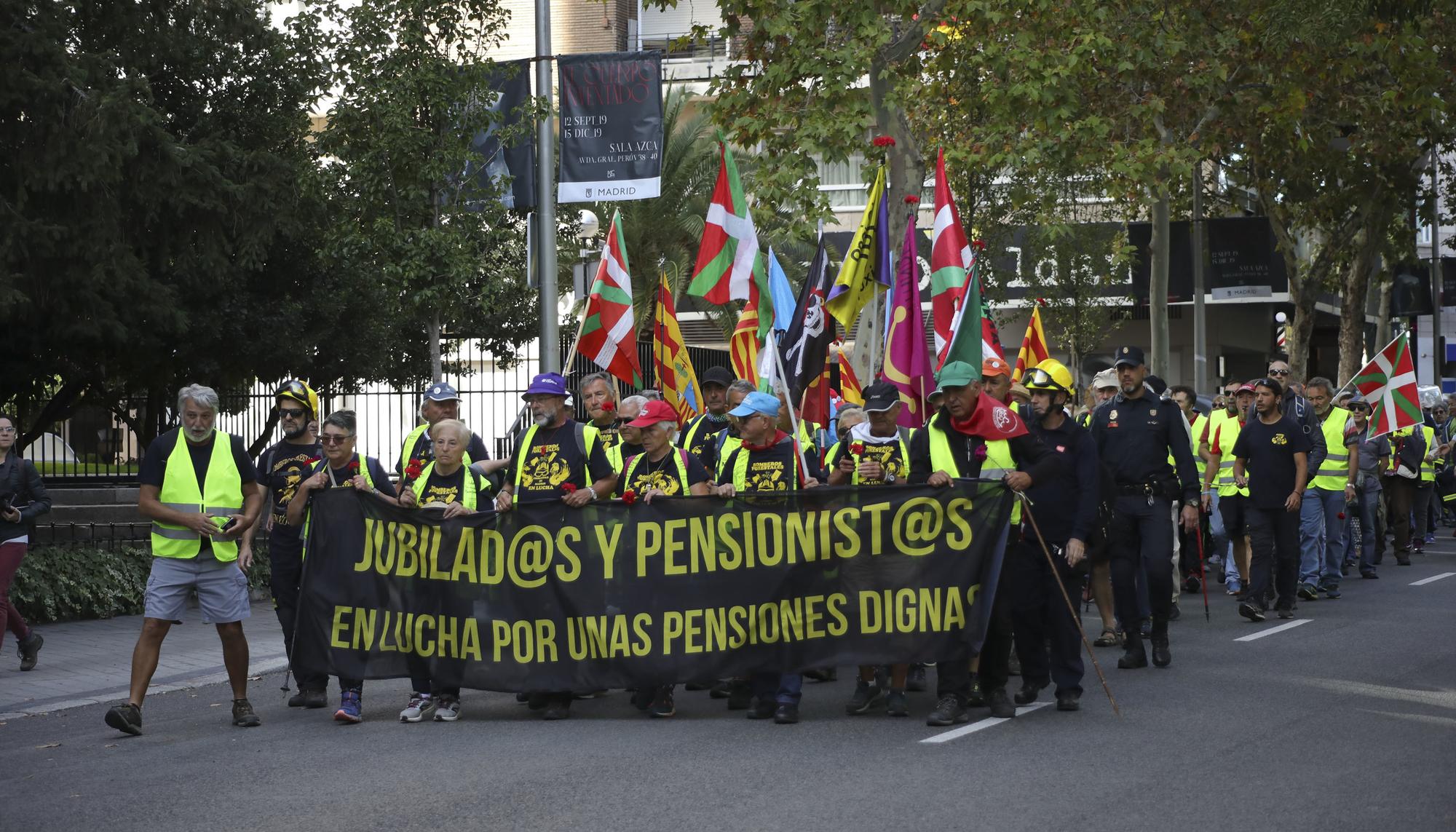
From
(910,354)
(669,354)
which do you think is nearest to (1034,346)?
(669,354)

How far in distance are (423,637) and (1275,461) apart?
23.9 feet

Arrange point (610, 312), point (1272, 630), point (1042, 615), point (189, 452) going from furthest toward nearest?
point (610, 312)
point (1272, 630)
point (189, 452)
point (1042, 615)

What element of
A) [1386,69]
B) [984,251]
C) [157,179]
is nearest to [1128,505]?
[157,179]

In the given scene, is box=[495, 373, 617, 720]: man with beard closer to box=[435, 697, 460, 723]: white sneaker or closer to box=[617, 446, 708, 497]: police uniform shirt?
box=[617, 446, 708, 497]: police uniform shirt

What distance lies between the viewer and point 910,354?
10.3 meters

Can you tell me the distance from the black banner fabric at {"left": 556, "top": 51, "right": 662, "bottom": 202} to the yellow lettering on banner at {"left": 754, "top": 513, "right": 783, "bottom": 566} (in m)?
7.24

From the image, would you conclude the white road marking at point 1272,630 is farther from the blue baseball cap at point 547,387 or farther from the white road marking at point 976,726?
the blue baseball cap at point 547,387

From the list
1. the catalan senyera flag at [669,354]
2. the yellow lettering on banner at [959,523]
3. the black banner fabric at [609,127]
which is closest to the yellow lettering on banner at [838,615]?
the yellow lettering on banner at [959,523]

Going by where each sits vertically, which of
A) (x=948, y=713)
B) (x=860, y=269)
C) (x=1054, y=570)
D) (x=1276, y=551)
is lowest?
(x=948, y=713)

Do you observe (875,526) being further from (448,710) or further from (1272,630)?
(1272,630)

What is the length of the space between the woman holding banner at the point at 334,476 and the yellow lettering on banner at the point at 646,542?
4.71ft

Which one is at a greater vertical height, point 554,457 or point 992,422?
point 992,422

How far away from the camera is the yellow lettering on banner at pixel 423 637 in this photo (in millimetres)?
9125

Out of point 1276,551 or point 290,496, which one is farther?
point 1276,551
